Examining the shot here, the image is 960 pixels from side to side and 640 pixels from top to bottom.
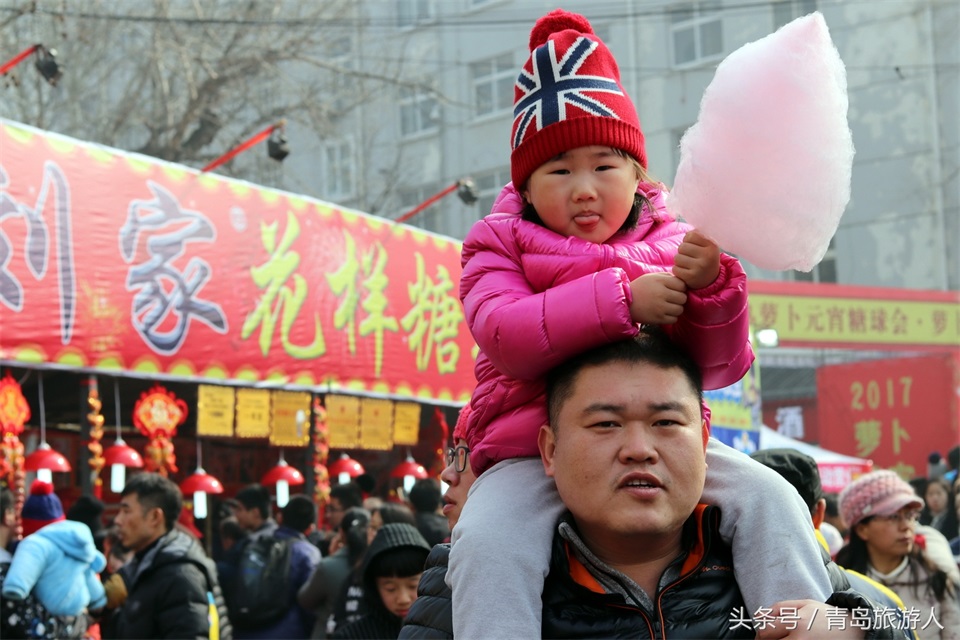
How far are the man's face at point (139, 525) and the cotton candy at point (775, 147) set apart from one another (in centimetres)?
419

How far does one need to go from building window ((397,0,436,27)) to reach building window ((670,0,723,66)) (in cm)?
Answer: 505

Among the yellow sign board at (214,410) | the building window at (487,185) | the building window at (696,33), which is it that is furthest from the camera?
the building window at (487,185)

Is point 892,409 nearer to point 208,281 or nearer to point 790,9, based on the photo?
point 790,9

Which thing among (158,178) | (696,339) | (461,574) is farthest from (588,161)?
(158,178)

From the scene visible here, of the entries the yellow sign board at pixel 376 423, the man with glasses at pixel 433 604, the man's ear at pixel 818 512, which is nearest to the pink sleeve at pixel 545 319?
the man with glasses at pixel 433 604

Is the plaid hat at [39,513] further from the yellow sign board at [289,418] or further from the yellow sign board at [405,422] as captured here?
the yellow sign board at [405,422]

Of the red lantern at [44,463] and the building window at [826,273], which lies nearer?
the red lantern at [44,463]

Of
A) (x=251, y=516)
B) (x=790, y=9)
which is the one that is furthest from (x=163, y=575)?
(x=790, y=9)

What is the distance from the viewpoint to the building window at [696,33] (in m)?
20.7

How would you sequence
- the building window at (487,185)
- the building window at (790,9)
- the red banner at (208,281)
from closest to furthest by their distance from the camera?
1. the red banner at (208,281)
2. the building window at (790,9)
3. the building window at (487,185)

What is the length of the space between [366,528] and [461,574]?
4.53m

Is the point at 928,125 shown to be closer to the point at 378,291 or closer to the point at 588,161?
the point at 378,291

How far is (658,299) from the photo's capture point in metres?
1.93

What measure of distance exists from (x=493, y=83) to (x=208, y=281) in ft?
44.0
